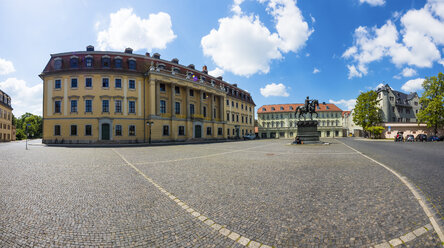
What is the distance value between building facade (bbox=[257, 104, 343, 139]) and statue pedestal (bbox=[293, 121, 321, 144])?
1867 inches

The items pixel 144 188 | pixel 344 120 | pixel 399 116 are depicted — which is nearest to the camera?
pixel 144 188

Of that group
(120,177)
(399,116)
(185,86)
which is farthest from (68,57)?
(399,116)

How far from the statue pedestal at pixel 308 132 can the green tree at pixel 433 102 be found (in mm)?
30909

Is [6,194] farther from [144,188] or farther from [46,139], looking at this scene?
[46,139]

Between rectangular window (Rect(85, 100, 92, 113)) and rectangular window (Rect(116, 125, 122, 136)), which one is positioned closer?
rectangular window (Rect(85, 100, 92, 113))

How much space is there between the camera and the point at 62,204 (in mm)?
3779

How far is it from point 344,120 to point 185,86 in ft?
277

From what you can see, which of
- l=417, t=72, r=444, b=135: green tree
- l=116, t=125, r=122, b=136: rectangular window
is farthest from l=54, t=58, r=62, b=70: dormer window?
l=417, t=72, r=444, b=135: green tree

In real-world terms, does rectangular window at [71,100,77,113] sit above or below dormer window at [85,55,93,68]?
below

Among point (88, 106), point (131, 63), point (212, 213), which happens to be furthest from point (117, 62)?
point (212, 213)

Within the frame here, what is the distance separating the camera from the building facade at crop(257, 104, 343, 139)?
69.8 meters

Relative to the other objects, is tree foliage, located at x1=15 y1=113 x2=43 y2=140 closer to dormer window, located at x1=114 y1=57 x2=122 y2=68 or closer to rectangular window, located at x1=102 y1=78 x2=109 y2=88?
rectangular window, located at x1=102 y1=78 x2=109 y2=88

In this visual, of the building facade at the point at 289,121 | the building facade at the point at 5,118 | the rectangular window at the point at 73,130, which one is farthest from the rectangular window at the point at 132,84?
the building facade at the point at 289,121

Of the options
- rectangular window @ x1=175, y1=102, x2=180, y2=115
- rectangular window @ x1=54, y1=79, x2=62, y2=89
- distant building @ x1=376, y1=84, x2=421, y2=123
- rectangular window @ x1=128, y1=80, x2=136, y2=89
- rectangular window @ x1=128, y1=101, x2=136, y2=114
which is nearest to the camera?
rectangular window @ x1=54, y1=79, x2=62, y2=89
